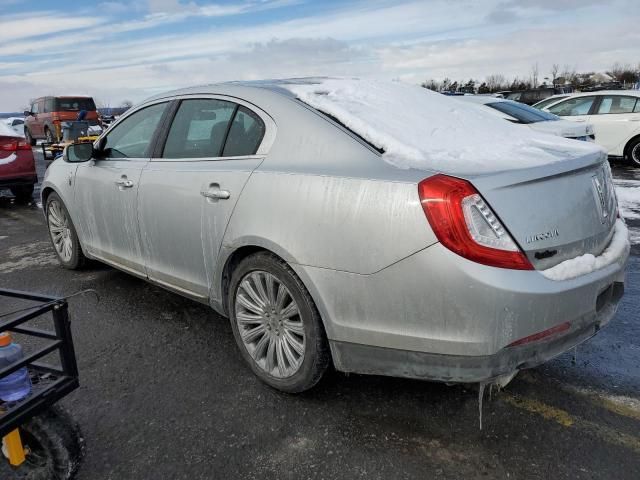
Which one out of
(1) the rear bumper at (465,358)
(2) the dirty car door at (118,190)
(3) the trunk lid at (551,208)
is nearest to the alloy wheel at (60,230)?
(2) the dirty car door at (118,190)

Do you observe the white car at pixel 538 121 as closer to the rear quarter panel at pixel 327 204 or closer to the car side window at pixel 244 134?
the car side window at pixel 244 134

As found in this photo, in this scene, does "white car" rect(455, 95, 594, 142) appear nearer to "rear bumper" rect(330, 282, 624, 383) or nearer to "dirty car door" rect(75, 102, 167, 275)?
"dirty car door" rect(75, 102, 167, 275)

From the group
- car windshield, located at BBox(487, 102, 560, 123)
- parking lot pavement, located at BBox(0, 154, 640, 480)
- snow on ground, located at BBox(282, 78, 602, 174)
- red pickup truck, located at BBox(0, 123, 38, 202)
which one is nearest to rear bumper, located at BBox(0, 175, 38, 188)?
red pickup truck, located at BBox(0, 123, 38, 202)

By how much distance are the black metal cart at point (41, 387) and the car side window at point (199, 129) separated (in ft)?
4.58

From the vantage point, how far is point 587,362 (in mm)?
3174

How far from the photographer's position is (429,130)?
2877mm

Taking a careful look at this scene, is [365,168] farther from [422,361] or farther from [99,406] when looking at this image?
[99,406]

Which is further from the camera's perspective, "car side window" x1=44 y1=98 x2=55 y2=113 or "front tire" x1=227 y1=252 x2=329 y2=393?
"car side window" x1=44 y1=98 x2=55 y2=113

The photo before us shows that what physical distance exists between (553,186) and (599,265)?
16.7 inches

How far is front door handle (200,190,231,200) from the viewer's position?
2.97 meters

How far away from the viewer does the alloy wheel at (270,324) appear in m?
2.77

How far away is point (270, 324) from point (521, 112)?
23.7 feet

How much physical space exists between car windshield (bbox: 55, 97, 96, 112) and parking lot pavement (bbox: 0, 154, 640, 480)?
21648 millimetres

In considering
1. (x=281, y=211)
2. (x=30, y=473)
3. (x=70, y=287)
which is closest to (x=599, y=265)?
(x=281, y=211)
